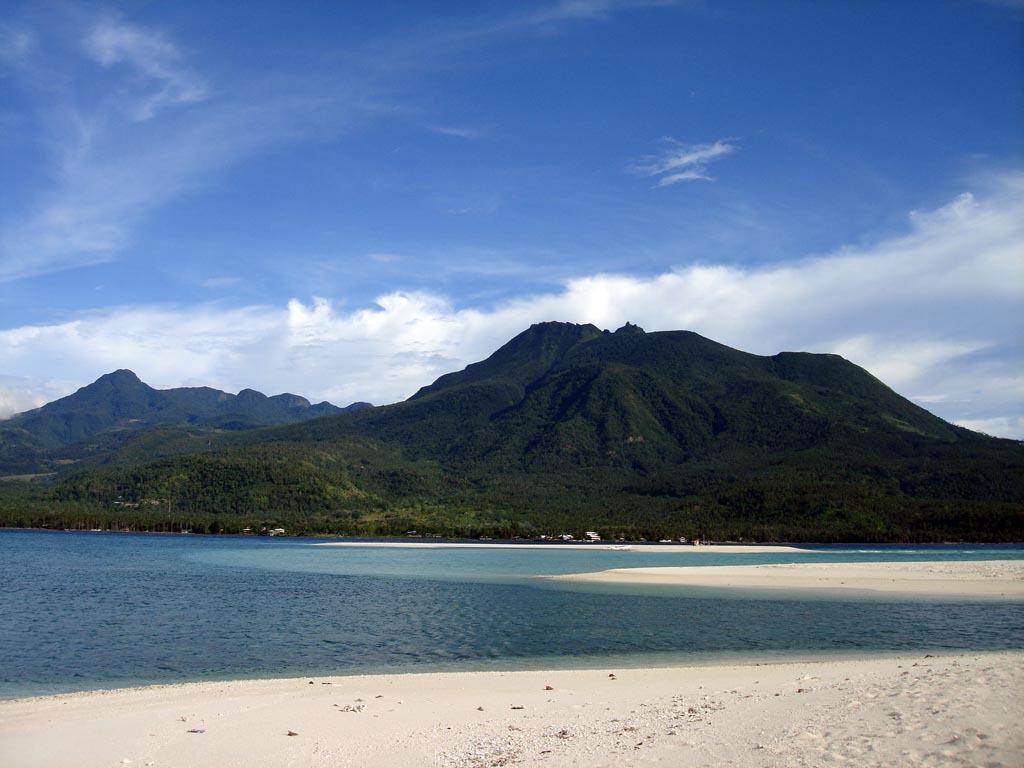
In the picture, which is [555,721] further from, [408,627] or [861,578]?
[861,578]

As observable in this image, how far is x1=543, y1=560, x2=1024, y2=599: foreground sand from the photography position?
56219 millimetres

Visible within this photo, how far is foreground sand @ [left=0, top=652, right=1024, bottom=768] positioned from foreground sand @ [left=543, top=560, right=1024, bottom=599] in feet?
111

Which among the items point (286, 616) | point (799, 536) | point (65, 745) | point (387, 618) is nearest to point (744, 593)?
point (387, 618)

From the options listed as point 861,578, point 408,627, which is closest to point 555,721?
point 408,627

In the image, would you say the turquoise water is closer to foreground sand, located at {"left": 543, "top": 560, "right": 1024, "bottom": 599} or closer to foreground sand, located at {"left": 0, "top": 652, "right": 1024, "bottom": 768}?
foreground sand, located at {"left": 0, "top": 652, "right": 1024, "bottom": 768}

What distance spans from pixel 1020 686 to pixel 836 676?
5448mm

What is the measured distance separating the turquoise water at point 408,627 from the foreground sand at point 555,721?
4.44 meters

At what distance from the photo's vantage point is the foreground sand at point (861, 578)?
184 ft

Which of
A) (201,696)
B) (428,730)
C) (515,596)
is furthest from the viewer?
(515,596)

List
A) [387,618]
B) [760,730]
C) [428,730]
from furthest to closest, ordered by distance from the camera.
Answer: [387,618], [428,730], [760,730]

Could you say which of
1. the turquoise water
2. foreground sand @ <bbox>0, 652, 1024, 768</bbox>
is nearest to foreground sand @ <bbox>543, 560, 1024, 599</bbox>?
the turquoise water

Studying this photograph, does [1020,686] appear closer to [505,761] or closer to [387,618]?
[505,761]

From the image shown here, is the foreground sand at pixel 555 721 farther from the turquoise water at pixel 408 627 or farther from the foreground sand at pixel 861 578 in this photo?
the foreground sand at pixel 861 578

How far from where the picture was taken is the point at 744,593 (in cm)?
5481
